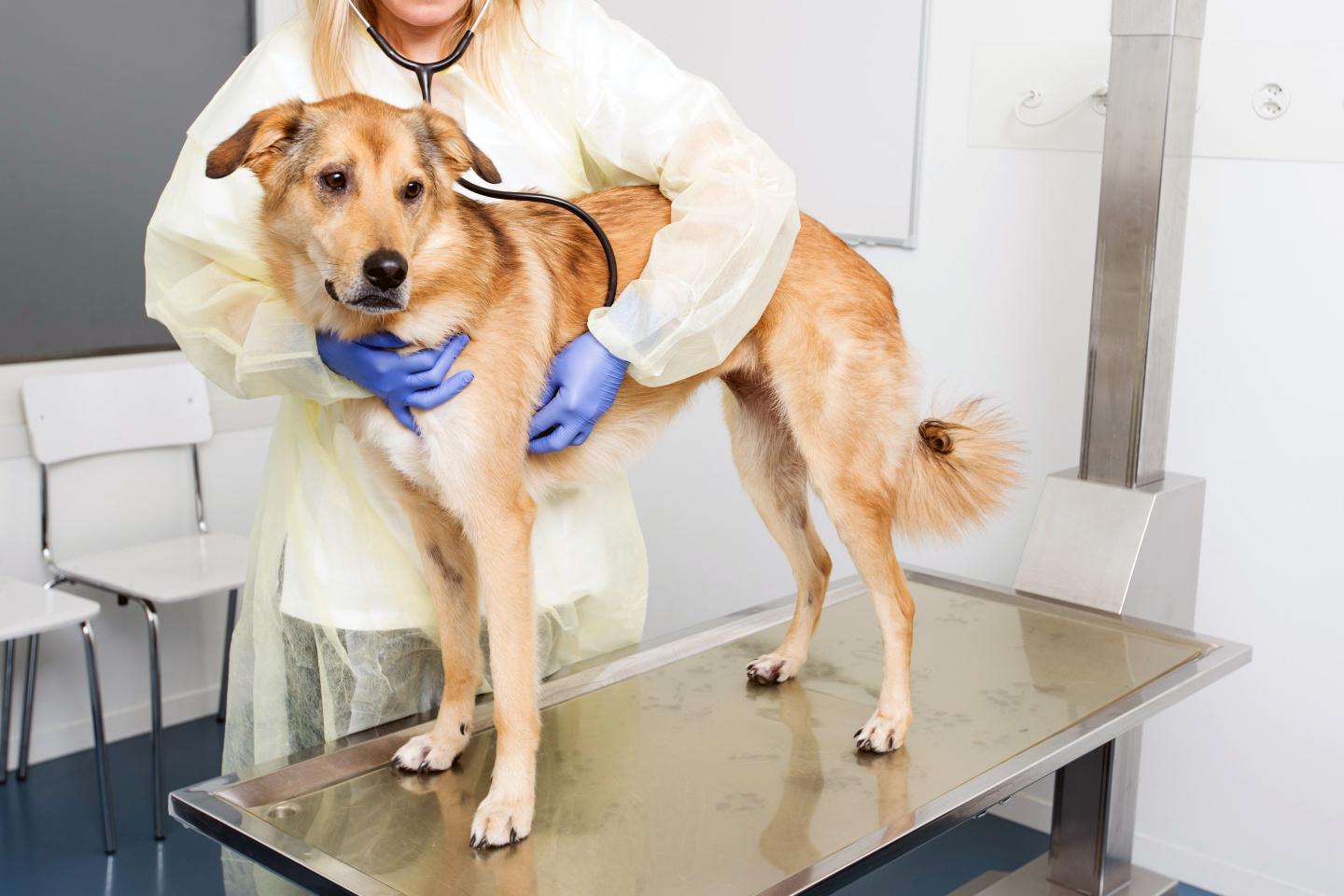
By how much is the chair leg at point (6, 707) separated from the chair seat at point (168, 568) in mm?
252

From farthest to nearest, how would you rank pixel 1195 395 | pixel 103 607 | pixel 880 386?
pixel 103 607
pixel 1195 395
pixel 880 386

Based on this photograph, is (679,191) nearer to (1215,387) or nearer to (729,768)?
(729,768)

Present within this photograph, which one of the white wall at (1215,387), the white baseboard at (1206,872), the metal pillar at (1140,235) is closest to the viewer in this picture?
the metal pillar at (1140,235)

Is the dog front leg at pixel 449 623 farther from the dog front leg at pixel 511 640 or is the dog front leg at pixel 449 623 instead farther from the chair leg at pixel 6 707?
the chair leg at pixel 6 707

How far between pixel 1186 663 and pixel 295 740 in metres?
1.36

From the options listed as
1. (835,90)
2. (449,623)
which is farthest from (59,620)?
(835,90)

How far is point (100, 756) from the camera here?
9.63ft

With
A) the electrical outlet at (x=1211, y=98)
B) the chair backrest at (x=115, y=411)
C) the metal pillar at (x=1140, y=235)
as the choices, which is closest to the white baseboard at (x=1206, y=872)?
the metal pillar at (x=1140, y=235)

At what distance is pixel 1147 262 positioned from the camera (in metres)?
2.19

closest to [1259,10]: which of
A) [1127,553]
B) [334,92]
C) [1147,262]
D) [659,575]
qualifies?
[1147,262]

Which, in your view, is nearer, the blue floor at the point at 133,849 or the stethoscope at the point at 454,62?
the stethoscope at the point at 454,62

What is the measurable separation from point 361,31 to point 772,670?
1.09 m

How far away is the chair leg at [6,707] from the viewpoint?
3.18 meters

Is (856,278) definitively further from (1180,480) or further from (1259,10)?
(1259,10)
